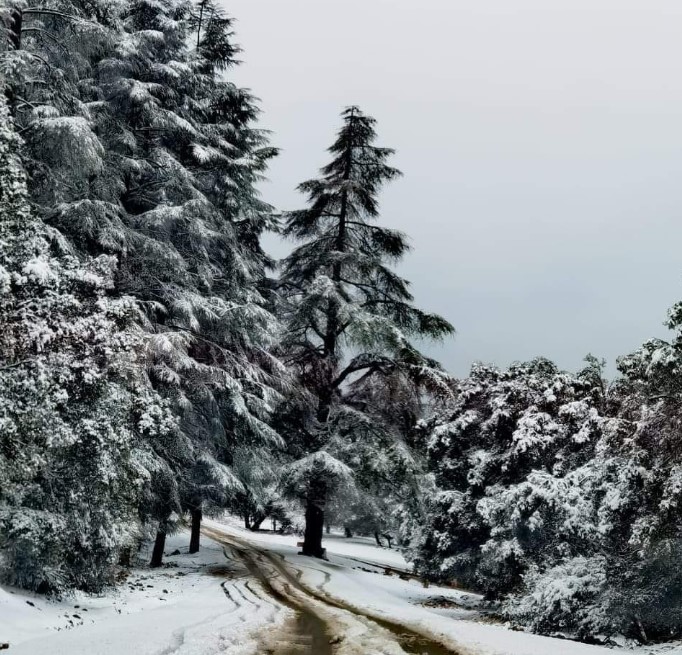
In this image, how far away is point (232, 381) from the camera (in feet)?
61.9

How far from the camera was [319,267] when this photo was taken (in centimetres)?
2450

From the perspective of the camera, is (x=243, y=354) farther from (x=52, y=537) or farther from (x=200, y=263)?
(x=52, y=537)

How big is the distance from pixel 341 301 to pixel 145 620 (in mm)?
13442

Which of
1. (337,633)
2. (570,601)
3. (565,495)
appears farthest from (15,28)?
(570,601)

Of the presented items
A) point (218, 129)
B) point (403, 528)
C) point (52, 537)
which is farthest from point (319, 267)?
point (52, 537)

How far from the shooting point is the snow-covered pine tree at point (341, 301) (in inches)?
868

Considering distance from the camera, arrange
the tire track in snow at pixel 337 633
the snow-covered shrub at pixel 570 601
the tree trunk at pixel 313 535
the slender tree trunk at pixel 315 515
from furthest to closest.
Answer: the tree trunk at pixel 313 535, the slender tree trunk at pixel 315 515, the snow-covered shrub at pixel 570 601, the tire track in snow at pixel 337 633

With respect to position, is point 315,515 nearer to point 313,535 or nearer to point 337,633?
point 313,535

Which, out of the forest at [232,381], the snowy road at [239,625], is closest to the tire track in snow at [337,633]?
the snowy road at [239,625]

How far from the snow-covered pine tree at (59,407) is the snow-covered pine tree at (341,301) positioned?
31.4 ft

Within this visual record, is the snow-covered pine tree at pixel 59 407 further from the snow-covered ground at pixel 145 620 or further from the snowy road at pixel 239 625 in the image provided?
the snowy road at pixel 239 625

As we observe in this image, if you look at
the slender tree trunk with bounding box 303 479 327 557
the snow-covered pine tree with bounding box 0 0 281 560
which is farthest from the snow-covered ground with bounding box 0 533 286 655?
the slender tree trunk with bounding box 303 479 327 557

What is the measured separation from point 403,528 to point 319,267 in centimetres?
1003

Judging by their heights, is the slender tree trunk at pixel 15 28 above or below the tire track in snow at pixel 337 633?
above
